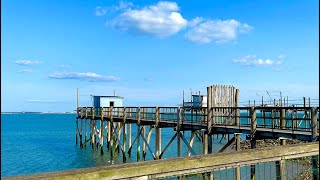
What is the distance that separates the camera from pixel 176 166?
266cm

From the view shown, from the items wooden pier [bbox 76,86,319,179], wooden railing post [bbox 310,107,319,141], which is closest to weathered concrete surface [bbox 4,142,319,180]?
wooden pier [bbox 76,86,319,179]

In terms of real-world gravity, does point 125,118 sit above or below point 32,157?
above

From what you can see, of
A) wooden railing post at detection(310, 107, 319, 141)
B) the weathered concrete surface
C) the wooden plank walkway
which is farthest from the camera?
the wooden plank walkway

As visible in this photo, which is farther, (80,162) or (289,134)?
(80,162)

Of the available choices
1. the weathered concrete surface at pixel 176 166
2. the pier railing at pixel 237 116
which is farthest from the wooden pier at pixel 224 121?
the weathered concrete surface at pixel 176 166

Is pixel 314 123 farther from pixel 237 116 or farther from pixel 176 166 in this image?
pixel 176 166

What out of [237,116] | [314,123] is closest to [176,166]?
[314,123]

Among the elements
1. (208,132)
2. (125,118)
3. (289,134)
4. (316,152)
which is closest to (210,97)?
(208,132)

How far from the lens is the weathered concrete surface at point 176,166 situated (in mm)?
2321

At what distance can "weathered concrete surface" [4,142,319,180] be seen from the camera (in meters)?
2.32

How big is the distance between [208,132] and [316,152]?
37.2 ft

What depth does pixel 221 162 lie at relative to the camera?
287 centimetres

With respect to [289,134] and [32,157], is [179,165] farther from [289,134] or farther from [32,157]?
[32,157]

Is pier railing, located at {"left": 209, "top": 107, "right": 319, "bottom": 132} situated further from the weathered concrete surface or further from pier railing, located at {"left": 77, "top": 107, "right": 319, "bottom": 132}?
the weathered concrete surface
